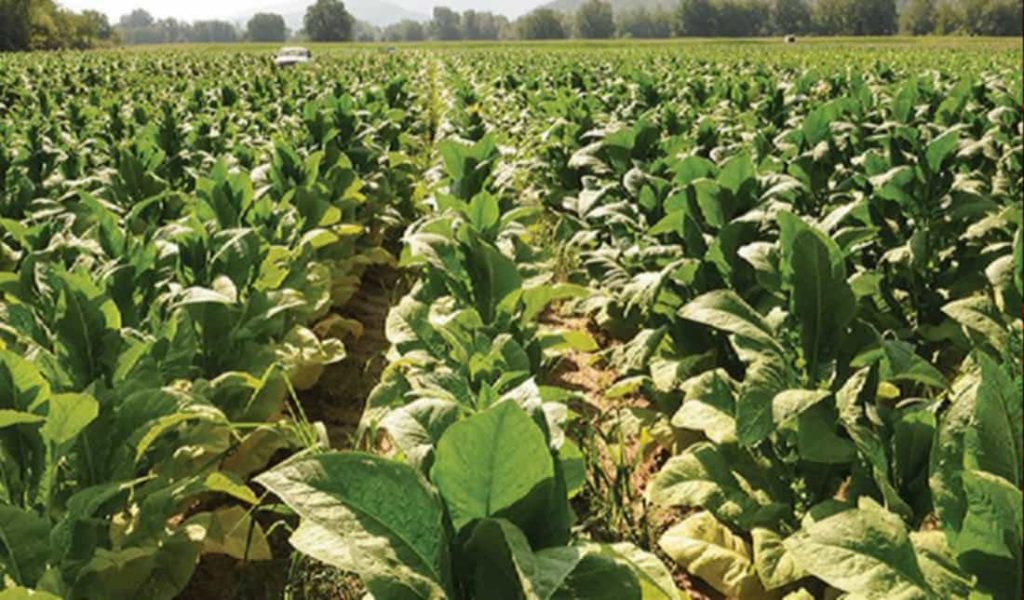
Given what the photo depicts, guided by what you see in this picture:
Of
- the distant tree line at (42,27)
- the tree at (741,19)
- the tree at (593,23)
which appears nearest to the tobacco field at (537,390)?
the distant tree line at (42,27)

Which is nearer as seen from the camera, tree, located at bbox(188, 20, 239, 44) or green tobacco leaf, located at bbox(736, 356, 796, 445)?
green tobacco leaf, located at bbox(736, 356, 796, 445)

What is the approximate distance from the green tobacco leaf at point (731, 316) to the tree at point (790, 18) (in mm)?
104951

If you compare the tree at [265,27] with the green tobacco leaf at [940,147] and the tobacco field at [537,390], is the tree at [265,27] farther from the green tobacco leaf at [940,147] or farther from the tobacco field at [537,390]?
the green tobacco leaf at [940,147]

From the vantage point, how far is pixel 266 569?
3213 millimetres

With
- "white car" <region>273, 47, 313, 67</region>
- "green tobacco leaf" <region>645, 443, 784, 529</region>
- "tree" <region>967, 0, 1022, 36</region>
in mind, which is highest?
"tree" <region>967, 0, 1022, 36</region>

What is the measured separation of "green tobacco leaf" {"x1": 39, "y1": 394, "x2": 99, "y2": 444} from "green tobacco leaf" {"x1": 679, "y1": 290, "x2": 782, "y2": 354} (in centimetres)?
176

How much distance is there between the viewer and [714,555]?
2.96 metres

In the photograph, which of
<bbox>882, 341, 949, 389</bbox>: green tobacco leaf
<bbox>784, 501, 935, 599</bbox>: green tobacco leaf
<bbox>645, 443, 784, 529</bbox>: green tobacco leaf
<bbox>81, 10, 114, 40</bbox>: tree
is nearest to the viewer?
<bbox>784, 501, 935, 599</bbox>: green tobacco leaf

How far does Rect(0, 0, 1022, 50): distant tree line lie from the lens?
65062 millimetres

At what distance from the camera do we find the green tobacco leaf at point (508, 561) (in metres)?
1.40

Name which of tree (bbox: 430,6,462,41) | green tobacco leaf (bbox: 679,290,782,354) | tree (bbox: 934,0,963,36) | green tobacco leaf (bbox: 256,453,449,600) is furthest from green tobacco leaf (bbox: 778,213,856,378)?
tree (bbox: 430,6,462,41)

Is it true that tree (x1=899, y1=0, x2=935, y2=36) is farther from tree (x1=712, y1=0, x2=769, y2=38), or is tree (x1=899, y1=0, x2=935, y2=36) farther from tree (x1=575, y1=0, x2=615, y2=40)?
tree (x1=575, y1=0, x2=615, y2=40)

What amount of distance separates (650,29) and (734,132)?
126m

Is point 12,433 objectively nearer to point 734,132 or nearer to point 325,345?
point 325,345
